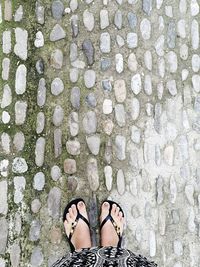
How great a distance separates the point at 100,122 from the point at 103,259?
71 cm

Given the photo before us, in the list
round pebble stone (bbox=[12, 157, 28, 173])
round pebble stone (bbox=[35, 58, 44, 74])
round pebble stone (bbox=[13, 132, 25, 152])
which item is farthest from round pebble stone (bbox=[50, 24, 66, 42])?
round pebble stone (bbox=[12, 157, 28, 173])

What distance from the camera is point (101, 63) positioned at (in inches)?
99.8

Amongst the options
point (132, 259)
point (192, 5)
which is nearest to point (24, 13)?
point (192, 5)

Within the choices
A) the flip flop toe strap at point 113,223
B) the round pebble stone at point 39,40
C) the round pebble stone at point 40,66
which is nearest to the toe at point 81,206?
the flip flop toe strap at point 113,223

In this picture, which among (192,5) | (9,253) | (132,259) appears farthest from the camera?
(192,5)

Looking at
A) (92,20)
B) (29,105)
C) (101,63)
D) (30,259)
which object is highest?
(92,20)

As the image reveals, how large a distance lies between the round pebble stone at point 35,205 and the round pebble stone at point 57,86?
0.47 meters

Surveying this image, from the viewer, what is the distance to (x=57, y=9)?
8.23ft

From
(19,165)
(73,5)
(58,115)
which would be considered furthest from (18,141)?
(73,5)

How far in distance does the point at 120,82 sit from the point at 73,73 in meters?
0.21

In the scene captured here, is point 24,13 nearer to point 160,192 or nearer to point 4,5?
point 4,5

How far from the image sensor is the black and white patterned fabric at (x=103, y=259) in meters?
1.99

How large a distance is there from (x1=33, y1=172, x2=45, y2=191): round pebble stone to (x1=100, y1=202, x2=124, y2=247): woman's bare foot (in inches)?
11.2

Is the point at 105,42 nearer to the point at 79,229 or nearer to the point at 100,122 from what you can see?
the point at 100,122
